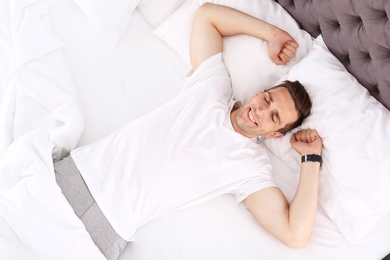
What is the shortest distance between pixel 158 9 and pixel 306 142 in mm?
840

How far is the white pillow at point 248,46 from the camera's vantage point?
1.78 metres

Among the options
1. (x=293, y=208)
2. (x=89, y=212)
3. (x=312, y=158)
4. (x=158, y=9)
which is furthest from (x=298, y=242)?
(x=158, y=9)

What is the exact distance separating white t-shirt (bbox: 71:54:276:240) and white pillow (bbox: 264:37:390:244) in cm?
20

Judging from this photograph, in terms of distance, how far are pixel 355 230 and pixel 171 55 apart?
3.11ft

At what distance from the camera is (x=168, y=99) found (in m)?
1.82

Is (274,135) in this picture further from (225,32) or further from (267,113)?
(225,32)

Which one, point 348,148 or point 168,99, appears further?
point 168,99

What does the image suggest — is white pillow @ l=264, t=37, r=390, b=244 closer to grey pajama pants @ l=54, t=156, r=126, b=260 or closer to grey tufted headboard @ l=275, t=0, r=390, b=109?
grey tufted headboard @ l=275, t=0, r=390, b=109

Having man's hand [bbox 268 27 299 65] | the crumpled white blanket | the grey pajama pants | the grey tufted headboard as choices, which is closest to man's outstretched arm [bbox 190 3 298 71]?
man's hand [bbox 268 27 299 65]

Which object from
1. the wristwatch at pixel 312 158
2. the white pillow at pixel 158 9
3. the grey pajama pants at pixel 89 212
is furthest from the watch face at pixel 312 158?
the white pillow at pixel 158 9

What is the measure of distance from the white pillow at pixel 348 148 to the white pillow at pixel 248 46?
0.15 meters

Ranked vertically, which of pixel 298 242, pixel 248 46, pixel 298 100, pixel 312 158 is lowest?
pixel 298 242

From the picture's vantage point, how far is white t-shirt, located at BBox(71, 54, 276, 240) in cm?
151

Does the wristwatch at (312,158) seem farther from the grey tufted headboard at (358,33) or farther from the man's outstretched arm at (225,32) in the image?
the man's outstretched arm at (225,32)
